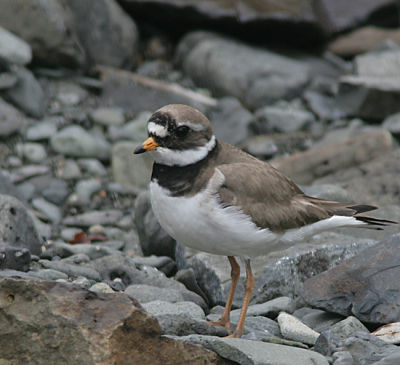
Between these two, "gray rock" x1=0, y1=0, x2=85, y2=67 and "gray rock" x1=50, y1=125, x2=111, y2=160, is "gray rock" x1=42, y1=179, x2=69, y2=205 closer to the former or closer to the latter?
"gray rock" x1=50, y1=125, x2=111, y2=160

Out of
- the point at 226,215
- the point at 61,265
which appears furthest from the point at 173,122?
the point at 61,265

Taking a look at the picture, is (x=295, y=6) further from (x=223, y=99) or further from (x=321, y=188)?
(x=321, y=188)

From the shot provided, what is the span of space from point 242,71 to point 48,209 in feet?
15.9

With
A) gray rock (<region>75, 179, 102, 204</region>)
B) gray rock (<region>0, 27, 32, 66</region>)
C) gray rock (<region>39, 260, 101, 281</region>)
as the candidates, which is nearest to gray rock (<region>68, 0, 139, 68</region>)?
gray rock (<region>0, 27, 32, 66</region>)

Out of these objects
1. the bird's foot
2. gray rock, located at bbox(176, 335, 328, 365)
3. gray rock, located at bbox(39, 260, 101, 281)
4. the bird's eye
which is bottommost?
gray rock, located at bbox(39, 260, 101, 281)

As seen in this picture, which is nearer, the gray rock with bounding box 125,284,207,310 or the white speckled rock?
the white speckled rock

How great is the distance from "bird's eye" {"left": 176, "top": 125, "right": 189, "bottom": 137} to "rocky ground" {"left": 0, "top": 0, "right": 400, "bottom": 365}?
4.25 feet

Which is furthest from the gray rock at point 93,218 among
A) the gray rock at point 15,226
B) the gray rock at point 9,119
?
the gray rock at point 15,226

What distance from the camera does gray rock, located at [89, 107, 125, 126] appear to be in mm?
11953

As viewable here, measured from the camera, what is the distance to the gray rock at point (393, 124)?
460 inches

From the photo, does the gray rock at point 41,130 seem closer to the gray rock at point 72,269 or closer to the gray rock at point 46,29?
the gray rock at point 46,29

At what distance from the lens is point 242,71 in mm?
13148

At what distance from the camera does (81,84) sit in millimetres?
12641

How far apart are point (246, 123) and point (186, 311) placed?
21.7 feet
